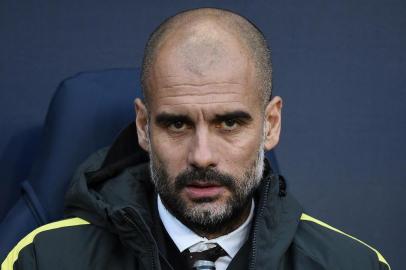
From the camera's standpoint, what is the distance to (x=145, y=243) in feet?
5.40

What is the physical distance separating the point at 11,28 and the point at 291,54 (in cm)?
71

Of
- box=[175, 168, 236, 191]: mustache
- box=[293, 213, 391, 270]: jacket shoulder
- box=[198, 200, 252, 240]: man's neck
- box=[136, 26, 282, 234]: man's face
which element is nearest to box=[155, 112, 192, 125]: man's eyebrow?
box=[136, 26, 282, 234]: man's face

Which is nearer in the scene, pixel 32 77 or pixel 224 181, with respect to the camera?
pixel 224 181

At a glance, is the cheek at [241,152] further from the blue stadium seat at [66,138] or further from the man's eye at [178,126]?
the blue stadium seat at [66,138]

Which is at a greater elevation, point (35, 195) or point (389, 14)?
point (389, 14)

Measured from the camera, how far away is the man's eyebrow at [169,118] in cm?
165

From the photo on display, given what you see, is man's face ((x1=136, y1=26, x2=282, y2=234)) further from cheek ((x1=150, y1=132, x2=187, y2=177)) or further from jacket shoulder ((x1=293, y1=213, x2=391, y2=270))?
jacket shoulder ((x1=293, y1=213, x2=391, y2=270))

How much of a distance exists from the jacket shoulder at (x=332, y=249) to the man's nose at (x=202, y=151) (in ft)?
0.94

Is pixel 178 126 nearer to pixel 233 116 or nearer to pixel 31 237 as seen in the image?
pixel 233 116

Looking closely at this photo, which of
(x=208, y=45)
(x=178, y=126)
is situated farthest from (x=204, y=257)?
(x=208, y=45)

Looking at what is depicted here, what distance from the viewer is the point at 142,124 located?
1.78 m

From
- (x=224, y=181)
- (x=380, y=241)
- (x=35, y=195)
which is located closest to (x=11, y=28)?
(x=35, y=195)

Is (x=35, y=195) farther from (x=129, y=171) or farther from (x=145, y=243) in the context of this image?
(x=145, y=243)

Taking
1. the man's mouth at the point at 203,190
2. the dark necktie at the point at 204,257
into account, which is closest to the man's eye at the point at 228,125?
the man's mouth at the point at 203,190
